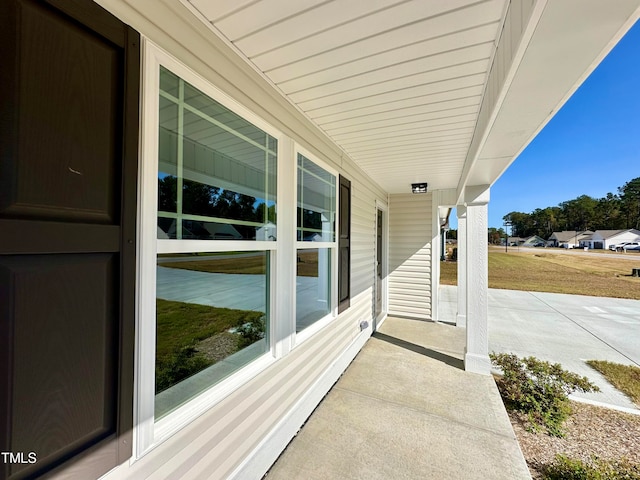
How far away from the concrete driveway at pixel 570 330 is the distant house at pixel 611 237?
43.5 m

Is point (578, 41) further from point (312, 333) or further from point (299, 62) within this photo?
point (312, 333)

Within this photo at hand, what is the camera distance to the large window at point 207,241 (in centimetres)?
125

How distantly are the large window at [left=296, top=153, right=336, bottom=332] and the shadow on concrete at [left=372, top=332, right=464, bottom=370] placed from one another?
5.92ft

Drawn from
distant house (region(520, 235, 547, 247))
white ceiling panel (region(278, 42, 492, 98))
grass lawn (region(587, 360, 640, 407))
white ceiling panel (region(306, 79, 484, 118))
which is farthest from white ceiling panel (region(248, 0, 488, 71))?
distant house (region(520, 235, 547, 247))

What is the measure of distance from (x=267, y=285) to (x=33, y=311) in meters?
1.26

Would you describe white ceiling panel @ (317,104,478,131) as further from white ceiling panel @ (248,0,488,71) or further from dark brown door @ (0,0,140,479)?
dark brown door @ (0,0,140,479)

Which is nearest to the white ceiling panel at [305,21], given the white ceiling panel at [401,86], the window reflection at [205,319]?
Answer: the white ceiling panel at [401,86]

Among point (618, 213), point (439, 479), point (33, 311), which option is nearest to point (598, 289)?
point (439, 479)

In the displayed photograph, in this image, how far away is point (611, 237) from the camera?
3772 cm

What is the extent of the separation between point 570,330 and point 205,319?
6.53m

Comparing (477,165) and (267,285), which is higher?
(477,165)

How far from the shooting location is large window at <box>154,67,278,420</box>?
4.09 feet

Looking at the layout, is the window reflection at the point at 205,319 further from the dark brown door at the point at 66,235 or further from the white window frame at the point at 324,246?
the white window frame at the point at 324,246

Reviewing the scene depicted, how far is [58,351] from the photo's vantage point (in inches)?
33.0
